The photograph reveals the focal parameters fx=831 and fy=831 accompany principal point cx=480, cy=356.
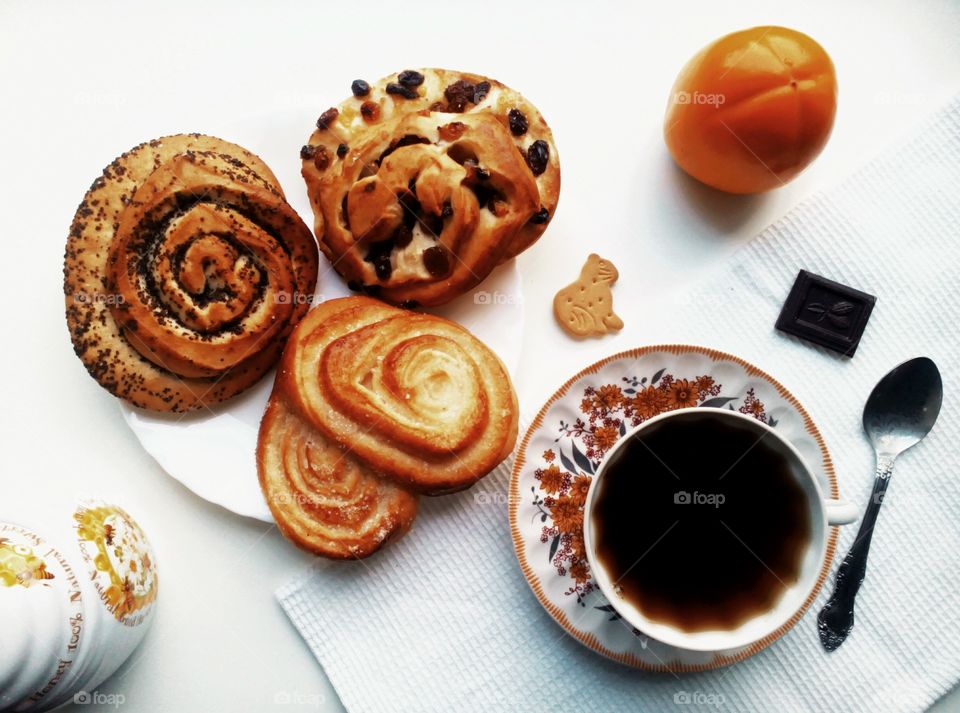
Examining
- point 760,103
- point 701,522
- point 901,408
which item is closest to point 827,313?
point 901,408

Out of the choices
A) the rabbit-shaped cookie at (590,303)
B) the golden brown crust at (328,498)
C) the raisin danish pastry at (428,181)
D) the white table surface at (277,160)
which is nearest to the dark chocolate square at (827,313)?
the white table surface at (277,160)

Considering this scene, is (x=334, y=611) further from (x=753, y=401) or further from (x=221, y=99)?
(x=221, y=99)

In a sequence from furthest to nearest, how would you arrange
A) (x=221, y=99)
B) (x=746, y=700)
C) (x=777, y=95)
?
(x=221, y=99)
(x=746, y=700)
(x=777, y=95)

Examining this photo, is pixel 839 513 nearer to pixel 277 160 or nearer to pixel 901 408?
pixel 901 408

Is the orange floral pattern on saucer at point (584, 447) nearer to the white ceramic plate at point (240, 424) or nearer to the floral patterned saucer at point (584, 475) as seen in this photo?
the floral patterned saucer at point (584, 475)

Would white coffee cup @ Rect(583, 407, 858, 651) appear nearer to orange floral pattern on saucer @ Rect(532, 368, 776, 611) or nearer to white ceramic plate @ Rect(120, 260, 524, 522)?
orange floral pattern on saucer @ Rect(532, 368, 776, 611)

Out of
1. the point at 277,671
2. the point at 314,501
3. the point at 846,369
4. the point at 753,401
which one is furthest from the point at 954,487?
the point at 277,671

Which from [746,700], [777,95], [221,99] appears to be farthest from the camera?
[221,99]
